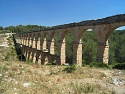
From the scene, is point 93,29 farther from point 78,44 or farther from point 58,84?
point 58,84

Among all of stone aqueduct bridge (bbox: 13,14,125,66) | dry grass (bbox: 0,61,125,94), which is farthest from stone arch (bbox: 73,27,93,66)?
dry grass (bbox: 0,61,125,94)

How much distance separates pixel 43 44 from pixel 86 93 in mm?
21636

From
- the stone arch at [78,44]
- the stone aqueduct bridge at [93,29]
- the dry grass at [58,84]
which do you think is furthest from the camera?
the stone arch at [78,44]

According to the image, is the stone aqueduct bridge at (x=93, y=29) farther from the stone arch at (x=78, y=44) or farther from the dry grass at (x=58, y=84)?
the dry grass at (x=58, y=84)

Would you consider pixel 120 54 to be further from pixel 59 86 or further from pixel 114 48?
pixel 59 86

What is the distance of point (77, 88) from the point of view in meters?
4.92

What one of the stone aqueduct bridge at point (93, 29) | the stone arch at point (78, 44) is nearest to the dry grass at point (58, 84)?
the stone aqueduct bridge at point (93, 29)

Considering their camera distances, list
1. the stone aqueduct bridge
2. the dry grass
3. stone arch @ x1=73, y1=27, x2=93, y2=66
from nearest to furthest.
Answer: the dry grass
the stone aqueduct bridge
stone arch @ x1=73, y1=27, x2=93, y2=66

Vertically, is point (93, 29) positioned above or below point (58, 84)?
above

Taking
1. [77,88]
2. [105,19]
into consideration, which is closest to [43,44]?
[105,19]

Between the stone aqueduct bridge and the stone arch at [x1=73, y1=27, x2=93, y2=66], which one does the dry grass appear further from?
the stone arch at [x1=73, y1=27, x2=93, y2=66]

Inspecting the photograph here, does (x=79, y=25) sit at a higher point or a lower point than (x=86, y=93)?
higher

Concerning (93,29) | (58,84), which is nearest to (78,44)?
(93,29)

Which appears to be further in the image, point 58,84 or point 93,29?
point 93,29
